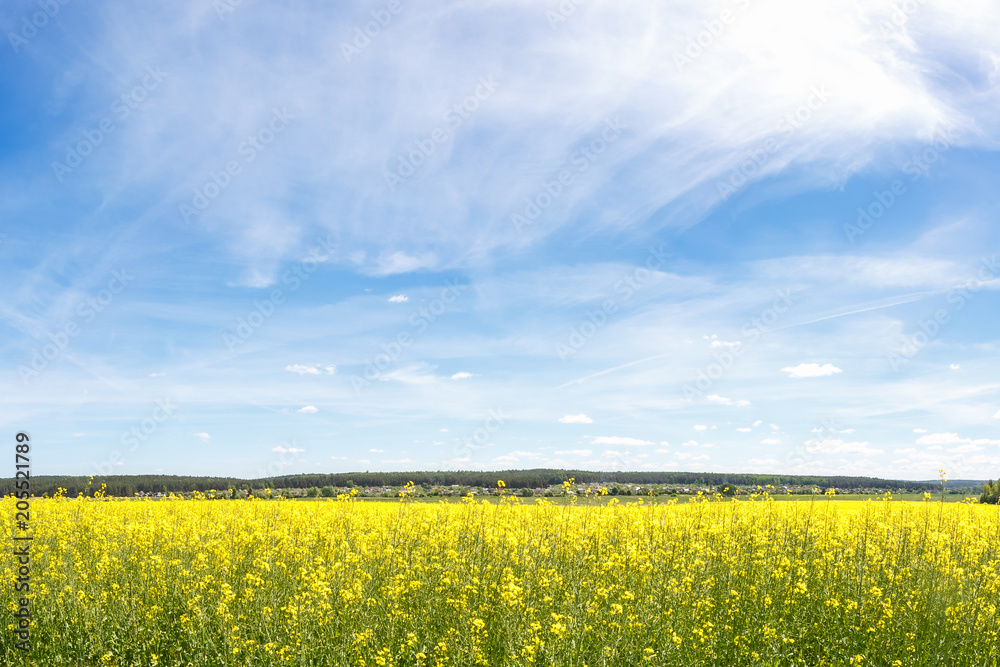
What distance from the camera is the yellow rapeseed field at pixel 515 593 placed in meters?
6.97

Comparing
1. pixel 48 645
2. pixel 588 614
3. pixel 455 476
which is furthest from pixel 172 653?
pixel 455 476

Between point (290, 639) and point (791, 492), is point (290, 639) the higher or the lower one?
the lower one

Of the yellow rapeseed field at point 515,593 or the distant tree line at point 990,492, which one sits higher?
the yellow rapeseed field at point 515,593

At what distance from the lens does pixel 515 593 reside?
6.96m

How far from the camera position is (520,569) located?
8773mm

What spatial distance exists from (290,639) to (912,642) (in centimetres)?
851

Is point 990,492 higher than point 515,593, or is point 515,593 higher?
point 515,593

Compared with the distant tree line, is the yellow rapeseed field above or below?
above

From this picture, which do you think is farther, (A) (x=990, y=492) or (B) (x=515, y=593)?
(A) (x=990, y=492)

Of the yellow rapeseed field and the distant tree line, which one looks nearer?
the yellow rapeseed field

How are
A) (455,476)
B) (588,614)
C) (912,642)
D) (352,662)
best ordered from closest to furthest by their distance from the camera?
(352,662) → (588,614) → (912,642) → (455,476)

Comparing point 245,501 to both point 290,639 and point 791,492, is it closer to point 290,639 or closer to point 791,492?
point 290,639

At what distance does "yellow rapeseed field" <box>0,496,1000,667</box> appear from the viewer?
697 centimetres

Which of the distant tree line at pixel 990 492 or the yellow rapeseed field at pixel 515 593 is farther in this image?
the distant tree line at pixel 990 492
